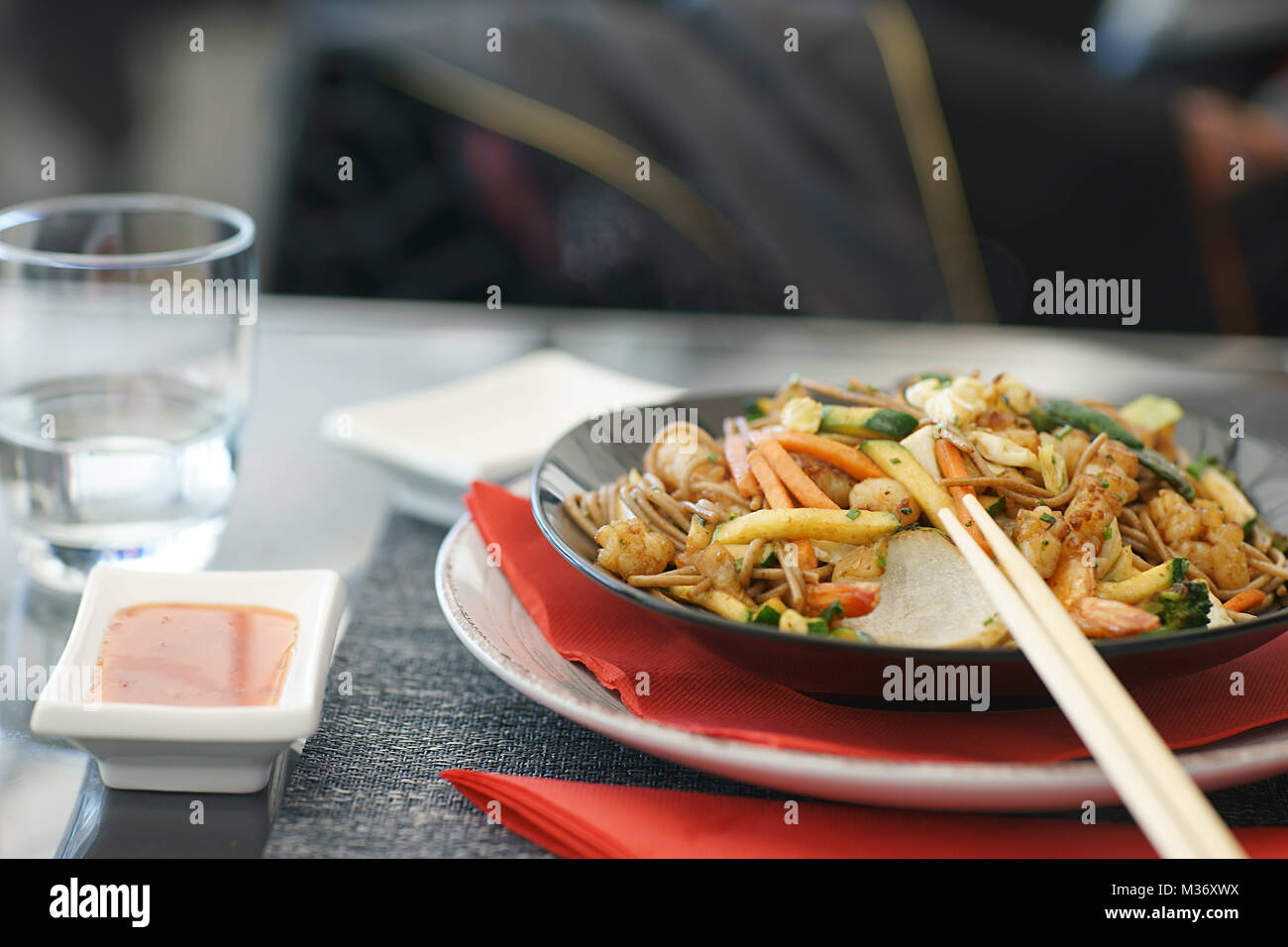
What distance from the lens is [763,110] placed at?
339cm

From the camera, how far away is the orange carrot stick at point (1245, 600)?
1164mm

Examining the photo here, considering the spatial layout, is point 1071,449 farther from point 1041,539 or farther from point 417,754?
point 417,754

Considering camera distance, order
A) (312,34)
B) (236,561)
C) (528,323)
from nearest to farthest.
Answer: (236,561) → (528,323) → (312,34)

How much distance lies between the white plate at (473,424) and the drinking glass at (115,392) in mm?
242

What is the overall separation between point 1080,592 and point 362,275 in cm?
321

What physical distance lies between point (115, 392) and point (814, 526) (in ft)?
3.14

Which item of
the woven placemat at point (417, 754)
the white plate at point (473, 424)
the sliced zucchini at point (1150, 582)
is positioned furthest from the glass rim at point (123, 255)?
the sliced zucchini at point (1150, 582)

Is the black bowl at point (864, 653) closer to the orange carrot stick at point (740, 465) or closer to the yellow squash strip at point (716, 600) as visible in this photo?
the yellow squash strip at point (716, 600)

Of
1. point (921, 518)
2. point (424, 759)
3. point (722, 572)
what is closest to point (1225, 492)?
point (921, 518)

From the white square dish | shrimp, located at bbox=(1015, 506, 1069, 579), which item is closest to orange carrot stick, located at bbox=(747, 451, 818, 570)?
shrimp, located at bbox=(1015, 506, 1069, 579)

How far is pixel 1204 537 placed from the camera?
1.26 metres

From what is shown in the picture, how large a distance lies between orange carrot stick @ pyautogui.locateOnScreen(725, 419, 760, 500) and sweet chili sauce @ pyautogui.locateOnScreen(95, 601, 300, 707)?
50 cm
